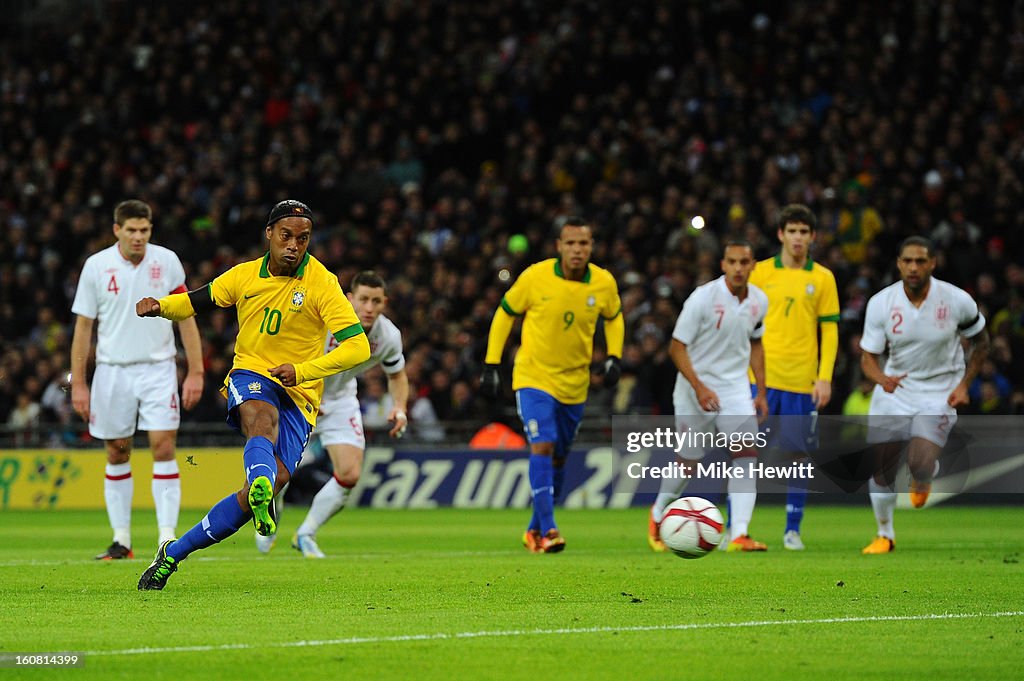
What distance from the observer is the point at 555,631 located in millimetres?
7422

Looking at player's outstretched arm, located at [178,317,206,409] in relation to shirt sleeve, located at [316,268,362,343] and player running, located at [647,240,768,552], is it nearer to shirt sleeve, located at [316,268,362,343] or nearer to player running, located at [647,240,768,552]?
shirt sleeve, located at [316,268,362,343]

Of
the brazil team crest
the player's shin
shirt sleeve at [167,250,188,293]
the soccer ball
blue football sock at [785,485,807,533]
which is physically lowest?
blue football sock at [785,485,807,533]

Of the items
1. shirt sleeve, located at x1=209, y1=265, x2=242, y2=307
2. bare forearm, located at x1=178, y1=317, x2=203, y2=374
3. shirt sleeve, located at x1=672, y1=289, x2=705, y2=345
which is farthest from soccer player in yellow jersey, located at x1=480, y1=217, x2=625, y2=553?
shirt sleeve, located at x1=209, y1=265, x2=242, y2=307

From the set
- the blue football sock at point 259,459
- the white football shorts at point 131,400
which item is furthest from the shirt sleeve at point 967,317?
the blue football sock at point 259,459

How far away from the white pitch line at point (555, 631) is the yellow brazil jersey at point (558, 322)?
594 centimetres

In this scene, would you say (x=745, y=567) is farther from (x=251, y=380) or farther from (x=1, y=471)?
(x=1, y=471)

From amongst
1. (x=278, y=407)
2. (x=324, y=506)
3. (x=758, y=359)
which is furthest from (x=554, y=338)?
(x=278, y=407)

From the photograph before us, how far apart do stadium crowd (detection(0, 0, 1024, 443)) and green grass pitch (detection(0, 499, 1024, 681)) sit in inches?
352

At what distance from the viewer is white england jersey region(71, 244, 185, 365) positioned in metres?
12.4

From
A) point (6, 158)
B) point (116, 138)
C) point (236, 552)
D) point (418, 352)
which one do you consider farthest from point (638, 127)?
point (236, 552)

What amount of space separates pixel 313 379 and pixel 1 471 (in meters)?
14.7

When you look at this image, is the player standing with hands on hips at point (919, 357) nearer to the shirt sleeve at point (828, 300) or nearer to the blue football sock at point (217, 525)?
the shirt sleeve at point (828, 300)

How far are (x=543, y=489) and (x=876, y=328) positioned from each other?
3.15 metres

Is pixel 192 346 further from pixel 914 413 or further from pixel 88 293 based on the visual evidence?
pixel 914 413
